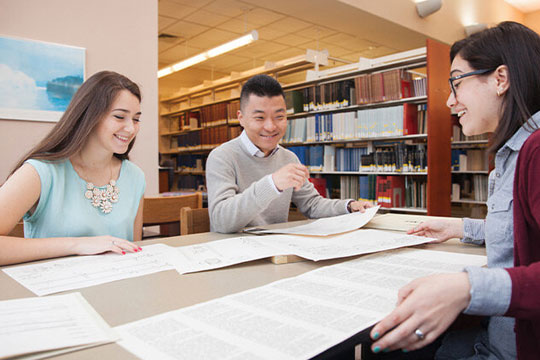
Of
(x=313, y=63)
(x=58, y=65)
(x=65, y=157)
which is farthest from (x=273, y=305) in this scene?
(x=313, y=63)

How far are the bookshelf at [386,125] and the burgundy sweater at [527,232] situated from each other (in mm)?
2906

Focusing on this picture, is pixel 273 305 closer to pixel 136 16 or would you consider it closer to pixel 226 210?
pixel 226 210

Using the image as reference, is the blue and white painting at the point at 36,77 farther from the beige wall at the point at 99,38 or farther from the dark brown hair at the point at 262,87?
the dark brown hair at the point at 262,87

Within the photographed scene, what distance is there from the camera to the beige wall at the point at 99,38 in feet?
9.02

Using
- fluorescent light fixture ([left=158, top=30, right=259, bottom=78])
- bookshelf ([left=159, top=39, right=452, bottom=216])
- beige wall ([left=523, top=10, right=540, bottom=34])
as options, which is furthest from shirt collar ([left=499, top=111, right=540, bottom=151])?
beige wall ([left=523, top=10, right=540, bottom=34])

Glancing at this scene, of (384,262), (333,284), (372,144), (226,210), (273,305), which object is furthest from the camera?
(372,144)

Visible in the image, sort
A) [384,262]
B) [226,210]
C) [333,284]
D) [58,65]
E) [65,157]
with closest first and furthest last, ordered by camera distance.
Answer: [333,284]
[384,262]
[65,157]
[226,210]
[58,65]

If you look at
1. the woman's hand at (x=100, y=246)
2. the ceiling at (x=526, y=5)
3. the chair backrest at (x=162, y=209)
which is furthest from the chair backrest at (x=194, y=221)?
the ceiling at (x=526, y=5)

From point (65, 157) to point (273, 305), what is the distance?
0.95 m

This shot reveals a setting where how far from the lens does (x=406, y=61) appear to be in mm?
3543

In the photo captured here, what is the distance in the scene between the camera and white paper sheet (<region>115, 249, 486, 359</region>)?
0.46 meters

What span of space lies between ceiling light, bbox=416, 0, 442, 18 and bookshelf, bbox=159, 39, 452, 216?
78.8 inches

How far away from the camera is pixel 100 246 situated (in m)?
0.97

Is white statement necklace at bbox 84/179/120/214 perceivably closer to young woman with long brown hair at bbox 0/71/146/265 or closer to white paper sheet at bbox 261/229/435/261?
young woman with long brown hair at bbox 0/71/146/265
